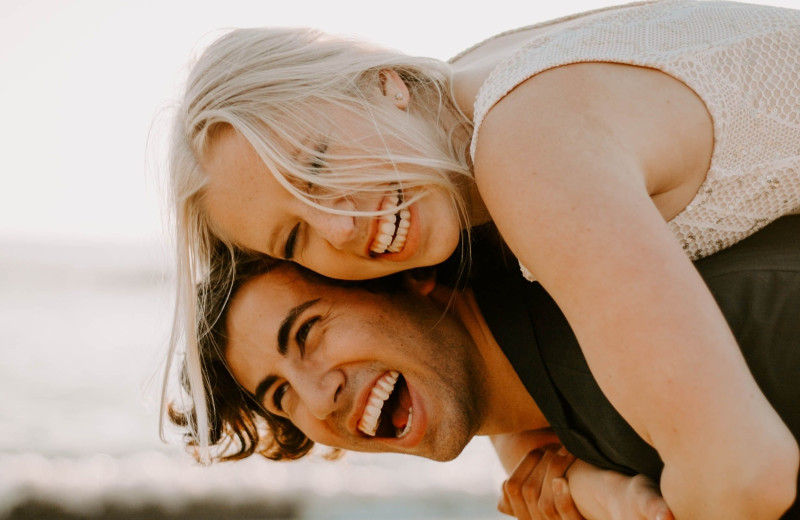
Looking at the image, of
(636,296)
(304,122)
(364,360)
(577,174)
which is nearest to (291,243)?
(304,122)

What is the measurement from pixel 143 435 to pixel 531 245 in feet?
17.5

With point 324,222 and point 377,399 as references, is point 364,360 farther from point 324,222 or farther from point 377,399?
point 324,222

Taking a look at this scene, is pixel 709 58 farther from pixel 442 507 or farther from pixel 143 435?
pixel 143 435

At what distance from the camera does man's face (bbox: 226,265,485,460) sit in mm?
2307

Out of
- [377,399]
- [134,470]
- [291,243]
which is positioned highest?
[291,243]

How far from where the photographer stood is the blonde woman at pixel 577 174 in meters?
1.36

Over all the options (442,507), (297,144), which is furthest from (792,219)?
(442,507)

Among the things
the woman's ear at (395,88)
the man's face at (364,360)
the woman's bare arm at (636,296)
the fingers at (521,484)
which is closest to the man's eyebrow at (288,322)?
the man's face at (364,360)

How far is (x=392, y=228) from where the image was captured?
6.35 ft

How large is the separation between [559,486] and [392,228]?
2.97 feet

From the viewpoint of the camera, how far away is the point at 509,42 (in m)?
2.37

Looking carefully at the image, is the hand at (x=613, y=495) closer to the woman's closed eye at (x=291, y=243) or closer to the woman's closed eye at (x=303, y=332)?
the woman's closed eye at (x=303, y=332)

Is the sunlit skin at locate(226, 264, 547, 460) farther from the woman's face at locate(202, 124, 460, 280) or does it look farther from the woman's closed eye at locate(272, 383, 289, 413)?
the woman's face at locate(202, 124, 460, 280)

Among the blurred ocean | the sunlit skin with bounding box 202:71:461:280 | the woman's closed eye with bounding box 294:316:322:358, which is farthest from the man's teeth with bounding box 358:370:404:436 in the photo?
the blurred ocean
